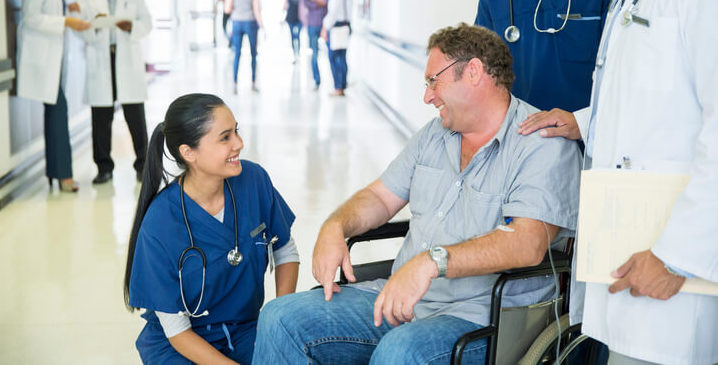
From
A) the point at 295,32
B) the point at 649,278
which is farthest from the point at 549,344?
the point at 295,32

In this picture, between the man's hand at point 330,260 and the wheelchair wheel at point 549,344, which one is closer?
the wheelchair wheel at point 549,344

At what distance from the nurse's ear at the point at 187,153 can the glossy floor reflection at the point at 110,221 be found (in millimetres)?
972

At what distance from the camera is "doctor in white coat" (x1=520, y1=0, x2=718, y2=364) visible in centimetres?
132

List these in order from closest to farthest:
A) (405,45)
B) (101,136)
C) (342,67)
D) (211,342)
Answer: (211,342)
(101,136)
(405,45)
(342,67)

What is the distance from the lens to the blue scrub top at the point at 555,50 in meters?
2.24

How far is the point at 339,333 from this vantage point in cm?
190

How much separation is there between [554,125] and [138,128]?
12.7 feet

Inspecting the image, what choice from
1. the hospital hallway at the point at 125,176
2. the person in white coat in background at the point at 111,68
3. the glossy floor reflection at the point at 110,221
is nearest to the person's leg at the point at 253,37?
the hospital hallway at the point at 125,176

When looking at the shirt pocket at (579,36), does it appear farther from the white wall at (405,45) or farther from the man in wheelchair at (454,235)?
the white wall at (405,45)

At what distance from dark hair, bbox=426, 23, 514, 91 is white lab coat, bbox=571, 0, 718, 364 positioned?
452 mm

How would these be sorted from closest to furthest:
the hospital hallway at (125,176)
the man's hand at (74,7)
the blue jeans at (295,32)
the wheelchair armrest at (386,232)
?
the wheelchair armrest at (386,232) < the hospital hallway at (125,176) < the man's hand at (74,7) < the blue jeans at (295,32)

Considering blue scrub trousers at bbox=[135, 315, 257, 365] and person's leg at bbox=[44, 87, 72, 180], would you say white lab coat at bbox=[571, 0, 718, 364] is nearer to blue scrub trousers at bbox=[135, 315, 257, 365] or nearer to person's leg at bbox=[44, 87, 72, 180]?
blue scrub trousers at bbox=[135, 315, 257, 365]

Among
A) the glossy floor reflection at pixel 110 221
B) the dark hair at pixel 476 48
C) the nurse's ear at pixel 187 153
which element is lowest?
the glossy floor reflection at pixel 110 221

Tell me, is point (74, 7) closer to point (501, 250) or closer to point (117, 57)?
point (117, 57)
